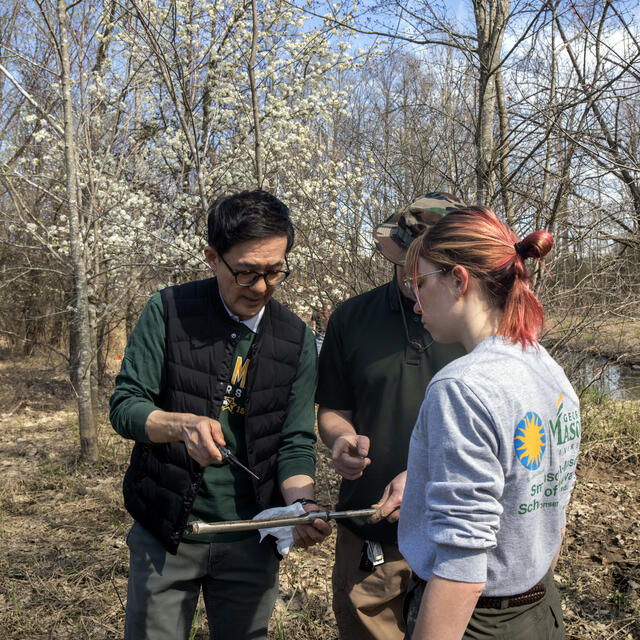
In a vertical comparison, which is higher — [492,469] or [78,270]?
[78,270]

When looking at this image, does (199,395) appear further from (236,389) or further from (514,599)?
(514,599)

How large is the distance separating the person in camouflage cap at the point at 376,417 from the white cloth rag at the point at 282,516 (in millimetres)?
243

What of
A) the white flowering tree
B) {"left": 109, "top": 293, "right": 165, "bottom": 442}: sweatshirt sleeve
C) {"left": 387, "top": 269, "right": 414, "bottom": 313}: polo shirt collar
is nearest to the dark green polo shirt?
{"left": 387, "top": 269, "right": 414, "bottom": 313}: polo shirt collar

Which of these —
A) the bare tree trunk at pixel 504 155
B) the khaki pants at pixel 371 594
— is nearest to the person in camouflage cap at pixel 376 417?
the khaki pants at pixel 371 594

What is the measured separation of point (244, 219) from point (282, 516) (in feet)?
3.03

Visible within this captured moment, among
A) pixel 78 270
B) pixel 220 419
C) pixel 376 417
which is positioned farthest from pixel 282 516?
pixel 78 270

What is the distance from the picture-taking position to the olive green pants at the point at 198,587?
73.2 inches

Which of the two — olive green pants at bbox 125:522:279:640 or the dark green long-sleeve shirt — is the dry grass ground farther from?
the dark green long-sleeve shirt

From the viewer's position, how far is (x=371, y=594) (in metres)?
2.08

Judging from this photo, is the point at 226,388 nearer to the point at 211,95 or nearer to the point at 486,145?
the point at 486,145

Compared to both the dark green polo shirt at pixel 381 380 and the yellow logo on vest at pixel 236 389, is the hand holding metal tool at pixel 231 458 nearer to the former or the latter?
the yellow logo on vest at pixel 236 389

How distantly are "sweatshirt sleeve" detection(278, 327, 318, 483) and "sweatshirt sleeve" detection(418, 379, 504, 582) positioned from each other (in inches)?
36.0

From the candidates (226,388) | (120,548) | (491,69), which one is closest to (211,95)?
(491,69)

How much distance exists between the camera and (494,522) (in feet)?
3.82
